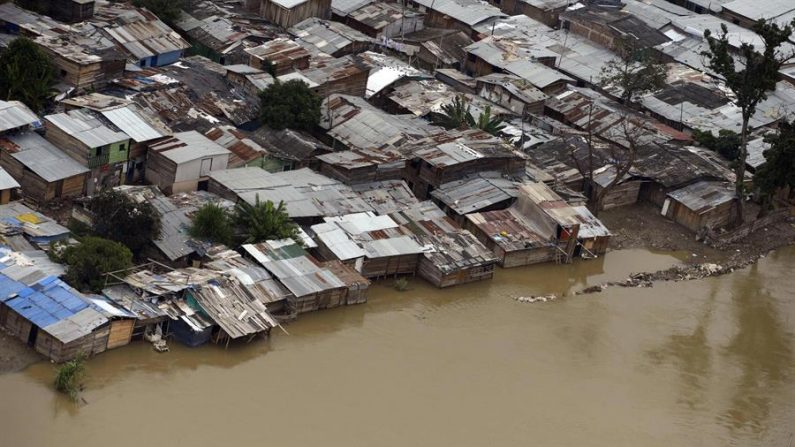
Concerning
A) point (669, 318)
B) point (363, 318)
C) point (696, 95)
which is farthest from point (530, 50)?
point (363, 318)

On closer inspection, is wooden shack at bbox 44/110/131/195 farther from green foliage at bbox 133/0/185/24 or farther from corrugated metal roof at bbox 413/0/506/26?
corrugated metal roof at bbox 413/0/506/26

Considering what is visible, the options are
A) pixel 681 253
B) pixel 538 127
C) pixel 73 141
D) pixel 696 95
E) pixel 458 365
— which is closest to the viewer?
pixel 458 365

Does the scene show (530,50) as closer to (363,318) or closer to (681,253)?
(681,253)

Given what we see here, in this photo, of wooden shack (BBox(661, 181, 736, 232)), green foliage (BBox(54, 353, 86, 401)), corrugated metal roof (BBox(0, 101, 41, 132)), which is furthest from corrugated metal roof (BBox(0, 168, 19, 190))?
wooden shack (BBox(661, 181, 736, 232))

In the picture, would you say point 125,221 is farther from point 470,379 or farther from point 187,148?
point 470,379

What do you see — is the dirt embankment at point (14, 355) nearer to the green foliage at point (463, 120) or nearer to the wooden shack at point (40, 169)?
the wooden shack at point (40, 169)

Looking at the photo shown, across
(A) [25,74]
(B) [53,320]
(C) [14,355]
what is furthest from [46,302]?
(A) [25,74]

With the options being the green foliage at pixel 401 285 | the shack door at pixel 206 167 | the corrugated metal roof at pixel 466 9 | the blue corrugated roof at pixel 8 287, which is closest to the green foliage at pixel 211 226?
the shack door at pixel 206 167
